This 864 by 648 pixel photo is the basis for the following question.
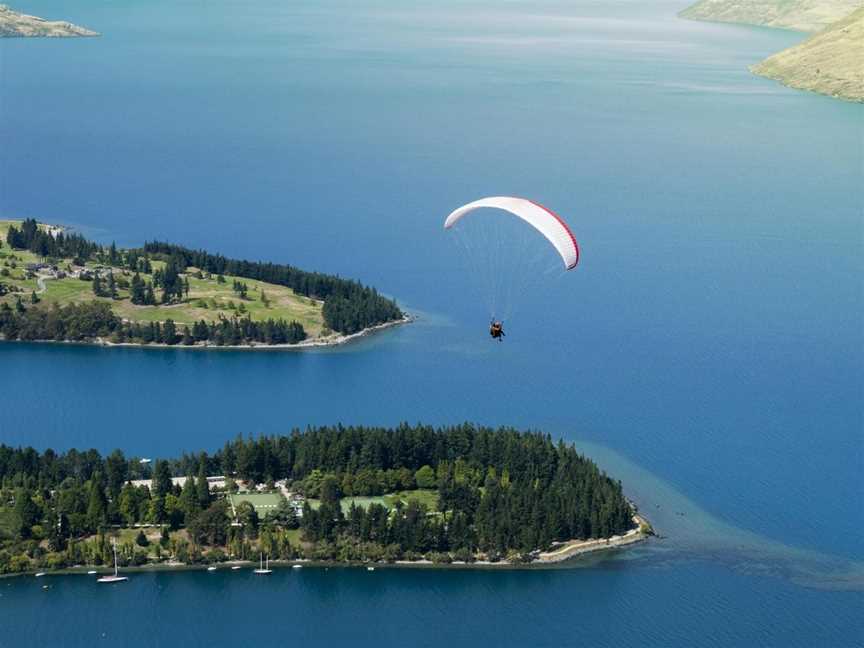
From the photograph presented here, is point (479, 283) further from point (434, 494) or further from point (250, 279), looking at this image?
point (434, 494)


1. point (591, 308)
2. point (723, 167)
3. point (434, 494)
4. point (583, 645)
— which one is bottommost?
point (583, 645)

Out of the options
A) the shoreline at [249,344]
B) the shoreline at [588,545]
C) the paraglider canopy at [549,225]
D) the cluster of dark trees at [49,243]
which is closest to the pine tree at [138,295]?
the shoreline at [249,344]

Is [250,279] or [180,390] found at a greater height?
[250,279]

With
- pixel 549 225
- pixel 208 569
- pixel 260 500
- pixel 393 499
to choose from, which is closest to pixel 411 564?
pixel 393 499

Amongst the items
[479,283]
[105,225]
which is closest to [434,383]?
[479,283]

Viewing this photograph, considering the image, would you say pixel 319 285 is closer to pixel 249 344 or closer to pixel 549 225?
pixel 249 344

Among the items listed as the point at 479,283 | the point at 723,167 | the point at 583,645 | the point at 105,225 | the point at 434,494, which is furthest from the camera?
the point at 723,167

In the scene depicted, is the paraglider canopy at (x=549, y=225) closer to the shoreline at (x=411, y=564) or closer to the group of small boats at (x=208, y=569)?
the shoreline at (x=411, y=564)

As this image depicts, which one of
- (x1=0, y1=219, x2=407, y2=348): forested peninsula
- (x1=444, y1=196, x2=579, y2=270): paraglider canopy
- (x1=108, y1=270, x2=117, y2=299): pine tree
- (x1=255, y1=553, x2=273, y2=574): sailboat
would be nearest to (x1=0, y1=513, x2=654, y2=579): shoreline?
(x1=255, y1=553, x2=273, y2=574): sailboat
